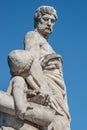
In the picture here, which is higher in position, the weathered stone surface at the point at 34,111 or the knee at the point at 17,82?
the knee at the point at 17,82

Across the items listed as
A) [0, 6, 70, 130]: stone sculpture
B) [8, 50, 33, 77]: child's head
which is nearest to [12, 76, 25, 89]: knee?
[0, 6, 70, 130]: stone sculpture

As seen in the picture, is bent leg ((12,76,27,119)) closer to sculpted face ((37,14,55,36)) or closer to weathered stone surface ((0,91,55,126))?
weathered stone surface ((0,91,55,126))

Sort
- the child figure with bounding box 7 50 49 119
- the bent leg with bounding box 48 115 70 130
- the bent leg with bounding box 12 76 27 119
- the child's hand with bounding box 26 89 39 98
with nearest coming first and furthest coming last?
1. the bent leg with bounding box 12 76 27 119
2. the child figure with bounding box 7 50 49 119
3. the child's hand with bounding box 26 89 39 98
4. the bent leg with bounding box 48 115 70 130

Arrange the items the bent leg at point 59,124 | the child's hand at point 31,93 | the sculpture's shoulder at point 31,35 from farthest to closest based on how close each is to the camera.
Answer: the sculpture's shoulder at point 31,35, the bent leg at point 59,124, the child's hand at point 31,93

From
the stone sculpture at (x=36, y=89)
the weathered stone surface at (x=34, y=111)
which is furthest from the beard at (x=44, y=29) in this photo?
the weathered stone surface at (x=34, y=111)

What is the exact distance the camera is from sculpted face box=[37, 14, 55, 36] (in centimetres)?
1208

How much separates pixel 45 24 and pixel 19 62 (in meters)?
2.14

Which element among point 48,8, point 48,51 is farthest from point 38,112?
point 48,8

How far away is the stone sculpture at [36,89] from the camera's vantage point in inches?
388

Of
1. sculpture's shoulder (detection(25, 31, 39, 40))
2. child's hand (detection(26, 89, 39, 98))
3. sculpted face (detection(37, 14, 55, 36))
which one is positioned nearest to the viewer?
child's hand (detection(26, 89, 39, 98))

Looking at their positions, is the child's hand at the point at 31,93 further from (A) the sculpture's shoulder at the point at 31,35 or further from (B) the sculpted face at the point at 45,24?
(B) the sculpted face at the point at 45,24

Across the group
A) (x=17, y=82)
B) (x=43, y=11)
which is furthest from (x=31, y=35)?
(x=17, y=82)

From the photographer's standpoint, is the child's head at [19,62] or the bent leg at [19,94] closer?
the bent leg at [19,94]

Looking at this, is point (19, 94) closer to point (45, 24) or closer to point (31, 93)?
point (31, 93)
